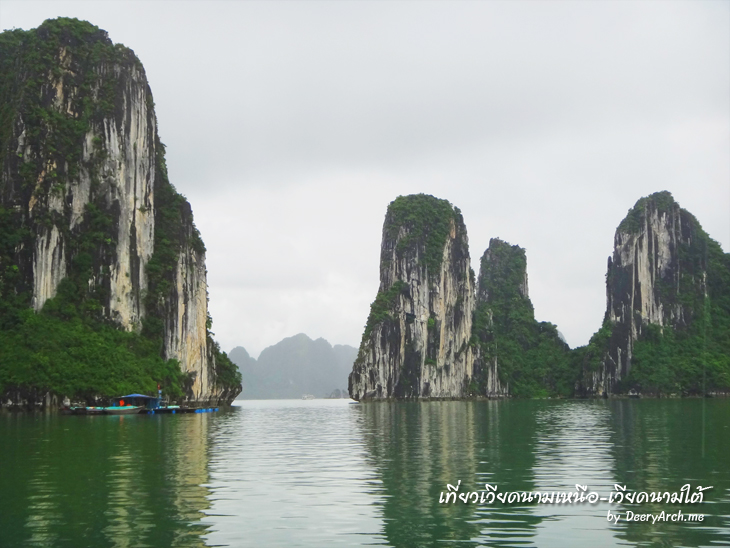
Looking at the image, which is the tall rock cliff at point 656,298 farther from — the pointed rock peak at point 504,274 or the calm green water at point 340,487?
the calm green water at point 340,487

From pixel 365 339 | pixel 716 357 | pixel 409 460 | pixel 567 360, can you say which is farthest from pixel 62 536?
pixel 567 360

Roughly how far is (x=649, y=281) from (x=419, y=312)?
135 feet

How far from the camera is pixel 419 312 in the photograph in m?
136

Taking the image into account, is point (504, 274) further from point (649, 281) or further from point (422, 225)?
point (422, 225)

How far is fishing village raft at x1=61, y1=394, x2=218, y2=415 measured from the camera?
62.0 meters

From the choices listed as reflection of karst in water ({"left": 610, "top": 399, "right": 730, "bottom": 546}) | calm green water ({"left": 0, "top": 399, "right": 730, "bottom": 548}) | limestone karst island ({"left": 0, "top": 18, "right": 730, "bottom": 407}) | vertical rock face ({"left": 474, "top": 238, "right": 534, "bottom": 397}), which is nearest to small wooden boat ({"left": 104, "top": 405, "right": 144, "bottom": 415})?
limestone karst island ({"left": 0, "top": 18, "right": 730, "bottom": 407})

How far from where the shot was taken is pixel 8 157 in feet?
259

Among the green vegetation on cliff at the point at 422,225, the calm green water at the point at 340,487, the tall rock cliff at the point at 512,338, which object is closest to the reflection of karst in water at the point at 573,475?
the calm green water at the point at 340,487

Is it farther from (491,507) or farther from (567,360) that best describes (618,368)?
(491,507)

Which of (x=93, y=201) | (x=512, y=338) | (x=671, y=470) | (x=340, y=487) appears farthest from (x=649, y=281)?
(x=340, y=487)

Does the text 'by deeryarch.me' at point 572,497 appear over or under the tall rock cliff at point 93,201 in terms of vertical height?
under

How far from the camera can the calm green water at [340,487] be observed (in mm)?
14516

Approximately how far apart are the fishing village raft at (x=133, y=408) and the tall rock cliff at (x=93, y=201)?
1218cm

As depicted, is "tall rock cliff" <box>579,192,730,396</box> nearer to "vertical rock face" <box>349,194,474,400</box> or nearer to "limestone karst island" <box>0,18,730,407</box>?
"limestone karst island" <box>0,18,730,407</box>
